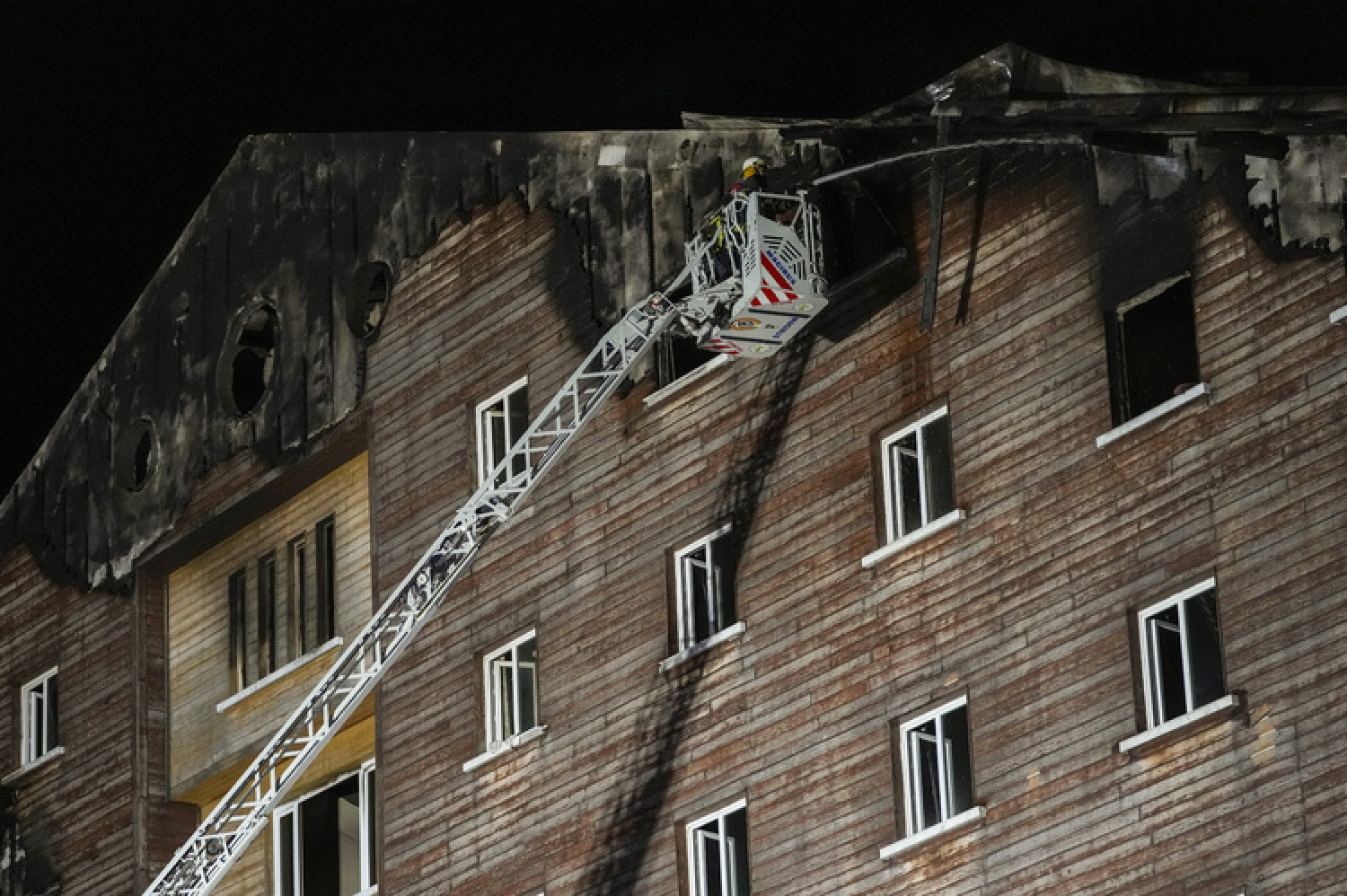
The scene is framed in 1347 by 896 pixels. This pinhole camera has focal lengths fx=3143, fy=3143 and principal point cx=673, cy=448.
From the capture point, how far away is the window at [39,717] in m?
52.2

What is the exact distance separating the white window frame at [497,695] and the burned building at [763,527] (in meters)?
0.08

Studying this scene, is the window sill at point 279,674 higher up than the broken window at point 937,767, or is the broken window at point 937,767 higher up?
the window sill at point 279,674

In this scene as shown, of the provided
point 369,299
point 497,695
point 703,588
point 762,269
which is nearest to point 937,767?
point 703,588


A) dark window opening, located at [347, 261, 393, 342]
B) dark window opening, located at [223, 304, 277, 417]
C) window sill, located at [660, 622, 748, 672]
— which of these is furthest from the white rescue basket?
dark window opening, located at [223, 304, 277, 417]

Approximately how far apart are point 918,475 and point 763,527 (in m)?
2.51

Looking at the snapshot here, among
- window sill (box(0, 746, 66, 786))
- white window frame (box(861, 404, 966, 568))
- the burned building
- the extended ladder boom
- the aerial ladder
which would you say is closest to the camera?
the burned building

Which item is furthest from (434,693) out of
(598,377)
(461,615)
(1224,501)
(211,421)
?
(1224,501)

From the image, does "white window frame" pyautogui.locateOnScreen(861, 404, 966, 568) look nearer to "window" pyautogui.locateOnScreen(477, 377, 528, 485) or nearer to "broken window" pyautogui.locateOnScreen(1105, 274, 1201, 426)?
"broken window" pyautogui.locateOnScreen(1105, 274, 1201, 426)

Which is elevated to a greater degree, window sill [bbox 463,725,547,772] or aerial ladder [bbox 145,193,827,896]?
aerial ladder [bbox 145,193,827,896]

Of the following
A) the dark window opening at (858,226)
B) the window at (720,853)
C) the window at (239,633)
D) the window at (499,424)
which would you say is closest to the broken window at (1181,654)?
the window at (720,853)

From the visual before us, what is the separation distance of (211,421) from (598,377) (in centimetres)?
1008

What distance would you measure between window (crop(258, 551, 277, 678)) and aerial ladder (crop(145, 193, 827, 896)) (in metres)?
1.52

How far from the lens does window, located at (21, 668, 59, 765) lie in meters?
52.2

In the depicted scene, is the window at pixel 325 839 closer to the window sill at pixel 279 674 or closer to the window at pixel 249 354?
the window sill at pixel 279 674
